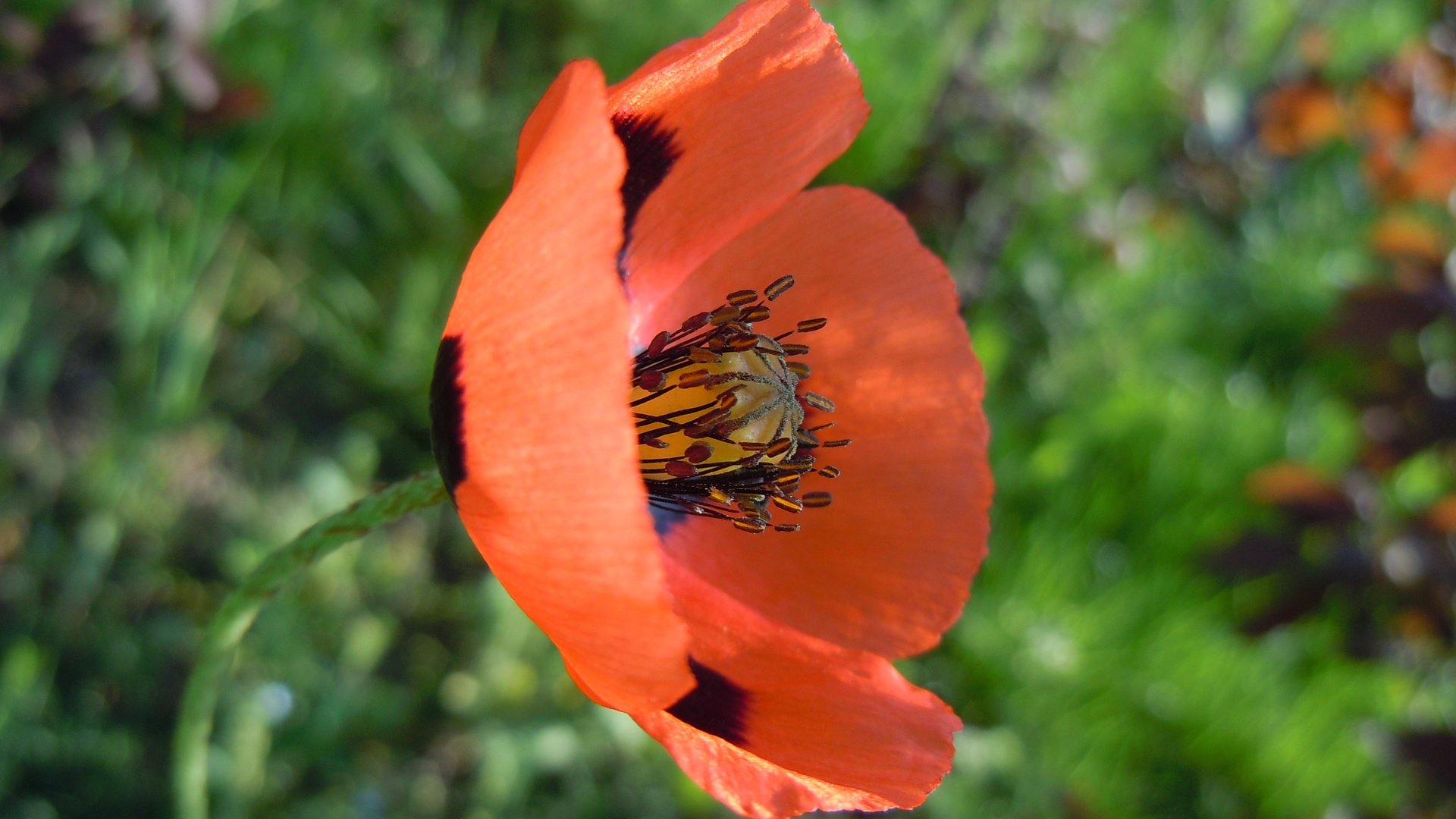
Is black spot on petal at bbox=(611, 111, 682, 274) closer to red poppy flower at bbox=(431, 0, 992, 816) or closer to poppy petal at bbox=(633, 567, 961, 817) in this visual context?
red poppy flower at bbox=(431, 0, 992, 816)

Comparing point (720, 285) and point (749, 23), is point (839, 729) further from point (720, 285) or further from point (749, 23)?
point (749, 23)

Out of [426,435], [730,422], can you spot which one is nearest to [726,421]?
[730,422]

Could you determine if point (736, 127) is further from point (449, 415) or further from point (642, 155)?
point (449, 415)

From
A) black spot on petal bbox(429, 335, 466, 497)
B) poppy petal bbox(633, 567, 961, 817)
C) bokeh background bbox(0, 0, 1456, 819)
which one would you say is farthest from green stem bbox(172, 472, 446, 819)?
bokeh background bbox(0, 0, 1456, 819)

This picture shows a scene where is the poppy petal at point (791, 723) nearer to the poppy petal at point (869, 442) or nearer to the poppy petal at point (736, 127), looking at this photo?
the poppy petal at point (869, 442)

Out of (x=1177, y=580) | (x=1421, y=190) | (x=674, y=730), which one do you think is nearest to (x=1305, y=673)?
(x=1177, y=580)

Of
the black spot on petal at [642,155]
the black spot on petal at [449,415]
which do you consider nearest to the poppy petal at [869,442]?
the black spot on petal at [642,155]

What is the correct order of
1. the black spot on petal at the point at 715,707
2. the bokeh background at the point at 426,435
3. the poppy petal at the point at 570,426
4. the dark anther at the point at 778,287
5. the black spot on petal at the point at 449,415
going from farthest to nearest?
the bokeh background at the point at 426,435
the dark anther at the point at 778,287
the black spot on petal at the point at 715,707
the black spot on petal at the point at 449,415
the poppy petal at the point at 570,426
